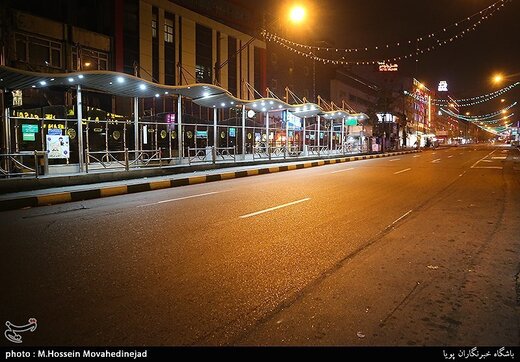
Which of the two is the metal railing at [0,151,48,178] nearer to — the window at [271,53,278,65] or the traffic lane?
the traffic lane

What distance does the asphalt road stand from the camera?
3516 millimetres

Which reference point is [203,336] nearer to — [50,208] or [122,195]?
[50,208]

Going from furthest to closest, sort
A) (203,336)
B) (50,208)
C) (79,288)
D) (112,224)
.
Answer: (50,208) < (112,224) < (79,288) < (203,336)

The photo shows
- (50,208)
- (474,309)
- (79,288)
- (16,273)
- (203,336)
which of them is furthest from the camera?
(50,208)

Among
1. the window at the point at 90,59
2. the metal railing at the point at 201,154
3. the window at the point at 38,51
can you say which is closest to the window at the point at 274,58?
the window at the point at 90,59

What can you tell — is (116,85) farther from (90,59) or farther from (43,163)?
(90,59)

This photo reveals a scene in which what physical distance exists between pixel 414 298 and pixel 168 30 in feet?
108

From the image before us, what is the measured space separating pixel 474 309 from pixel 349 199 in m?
6.91

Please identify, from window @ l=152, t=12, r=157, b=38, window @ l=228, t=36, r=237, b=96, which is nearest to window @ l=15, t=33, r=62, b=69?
window @ l=152, t=12, r=157, b=38

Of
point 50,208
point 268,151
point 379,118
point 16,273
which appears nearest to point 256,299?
point 16,273

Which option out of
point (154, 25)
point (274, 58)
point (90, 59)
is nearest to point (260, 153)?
point (90, 59)

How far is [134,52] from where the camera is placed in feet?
97.3

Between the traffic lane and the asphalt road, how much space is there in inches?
0.7

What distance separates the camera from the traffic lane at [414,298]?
3.43 meters
